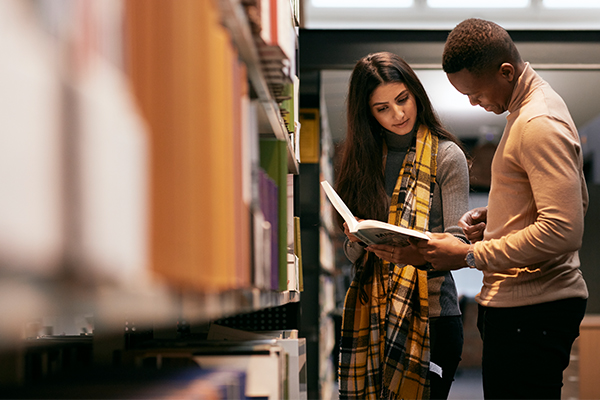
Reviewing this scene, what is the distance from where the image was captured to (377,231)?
143 centimetres

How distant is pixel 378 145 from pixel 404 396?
81cm

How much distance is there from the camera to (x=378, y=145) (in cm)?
191

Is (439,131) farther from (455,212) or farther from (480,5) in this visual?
(480,5)

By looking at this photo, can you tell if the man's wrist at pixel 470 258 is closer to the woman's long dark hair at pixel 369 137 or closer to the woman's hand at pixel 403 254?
the woman's hand at pixel 403 254

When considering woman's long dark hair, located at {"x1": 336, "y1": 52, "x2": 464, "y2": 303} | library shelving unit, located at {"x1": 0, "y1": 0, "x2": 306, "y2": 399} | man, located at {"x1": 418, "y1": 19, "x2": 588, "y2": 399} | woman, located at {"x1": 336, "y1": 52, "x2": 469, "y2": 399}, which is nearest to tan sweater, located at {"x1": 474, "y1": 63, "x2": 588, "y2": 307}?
man, located at {"x1": 418, "y1": 19, "x2": 588, "y2": 399}

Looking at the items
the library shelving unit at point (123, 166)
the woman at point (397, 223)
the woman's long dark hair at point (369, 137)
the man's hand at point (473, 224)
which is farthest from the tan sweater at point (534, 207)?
the library shelving unit at point (123, 166)

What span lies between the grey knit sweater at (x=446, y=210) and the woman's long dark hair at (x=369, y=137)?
8 cm

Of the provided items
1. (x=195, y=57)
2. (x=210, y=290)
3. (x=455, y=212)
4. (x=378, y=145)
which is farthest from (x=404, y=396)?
(x=195, y=57)

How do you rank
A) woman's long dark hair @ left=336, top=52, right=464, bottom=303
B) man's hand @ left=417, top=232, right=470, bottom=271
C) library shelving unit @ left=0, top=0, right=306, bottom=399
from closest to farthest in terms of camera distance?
library shelving unit @ left=0, top=0, right=306, bottom=399 < man's hand @ left=417, top=232, right=470, bottom=271 < woman's long dark hair @ left=336, top=52, right=464, bottom=303

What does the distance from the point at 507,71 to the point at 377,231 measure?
0.50 m

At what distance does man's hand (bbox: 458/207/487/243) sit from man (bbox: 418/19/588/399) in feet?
0.59

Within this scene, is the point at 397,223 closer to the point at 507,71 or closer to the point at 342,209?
the point at 342,209

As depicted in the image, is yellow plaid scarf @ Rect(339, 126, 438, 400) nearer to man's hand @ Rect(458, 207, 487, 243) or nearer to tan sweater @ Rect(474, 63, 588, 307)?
man's hand @ Rect(458, 207, 487, 243)

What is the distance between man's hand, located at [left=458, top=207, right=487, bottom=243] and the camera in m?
1.59
